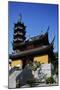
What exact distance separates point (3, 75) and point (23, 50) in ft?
1.24

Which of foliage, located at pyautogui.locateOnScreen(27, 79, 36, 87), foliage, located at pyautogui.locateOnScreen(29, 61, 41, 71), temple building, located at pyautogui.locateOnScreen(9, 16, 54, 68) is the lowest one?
foliage, located at pyautogui.locateOnScreen(27, 79, 36, 87)

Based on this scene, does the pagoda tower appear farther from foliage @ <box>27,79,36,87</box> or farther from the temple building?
foliage @ <box>27,79,36,87</box>

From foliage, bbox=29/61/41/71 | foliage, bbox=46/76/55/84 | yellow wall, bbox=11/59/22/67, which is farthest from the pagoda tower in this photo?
foliage, bbox=46/76/55/84

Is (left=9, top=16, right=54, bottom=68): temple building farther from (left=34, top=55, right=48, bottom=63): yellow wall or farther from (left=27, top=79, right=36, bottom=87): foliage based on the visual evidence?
(left=27, top=79, right=36, bottom=87): foliage

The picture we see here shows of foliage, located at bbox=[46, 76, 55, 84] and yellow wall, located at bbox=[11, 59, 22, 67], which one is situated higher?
yellow wall, located at bbox=[11, 59, 22, 67]

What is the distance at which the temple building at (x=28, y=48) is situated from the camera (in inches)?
100

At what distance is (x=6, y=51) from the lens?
253 cm

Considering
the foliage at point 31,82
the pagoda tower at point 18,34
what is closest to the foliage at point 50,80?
the foliage at point 31,82

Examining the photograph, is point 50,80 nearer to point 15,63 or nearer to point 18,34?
point 15,63

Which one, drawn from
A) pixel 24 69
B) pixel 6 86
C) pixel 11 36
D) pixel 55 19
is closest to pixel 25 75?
pixel 24 69

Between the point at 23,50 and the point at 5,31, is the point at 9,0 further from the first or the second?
the point at 23,50

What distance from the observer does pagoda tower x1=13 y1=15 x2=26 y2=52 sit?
8.37 ft

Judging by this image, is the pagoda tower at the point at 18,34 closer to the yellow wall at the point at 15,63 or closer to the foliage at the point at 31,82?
the yellow wall at the point at 15,63

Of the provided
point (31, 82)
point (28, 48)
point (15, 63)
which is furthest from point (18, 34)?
point (31, 82)
